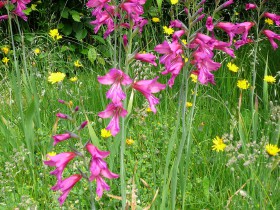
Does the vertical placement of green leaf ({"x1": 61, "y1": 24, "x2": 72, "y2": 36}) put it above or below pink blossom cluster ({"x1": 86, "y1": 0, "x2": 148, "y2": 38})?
below

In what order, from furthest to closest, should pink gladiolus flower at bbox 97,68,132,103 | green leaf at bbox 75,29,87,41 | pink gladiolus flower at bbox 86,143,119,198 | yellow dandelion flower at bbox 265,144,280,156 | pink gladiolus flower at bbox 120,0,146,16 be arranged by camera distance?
green leaf at bbox 75,29,87,41, yellow dandelion flower at bbox 265,144,280,156, pink gladiolus flower at bbox 120,0,146,16, pink gladiolus flower at bbox 97,68,132,103, pink gladiolus flower at bbox 86,143,119,198

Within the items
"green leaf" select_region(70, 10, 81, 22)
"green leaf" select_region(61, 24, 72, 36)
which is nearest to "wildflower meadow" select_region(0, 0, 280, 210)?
"green leaf" select_region(70, 10, 81, 22)

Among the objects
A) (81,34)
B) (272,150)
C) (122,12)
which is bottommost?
(81,34)

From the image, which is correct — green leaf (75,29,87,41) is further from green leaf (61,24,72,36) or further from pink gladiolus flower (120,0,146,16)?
pink gladiolus flower (120,0,146,16)

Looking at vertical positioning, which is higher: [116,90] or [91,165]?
[116,90]

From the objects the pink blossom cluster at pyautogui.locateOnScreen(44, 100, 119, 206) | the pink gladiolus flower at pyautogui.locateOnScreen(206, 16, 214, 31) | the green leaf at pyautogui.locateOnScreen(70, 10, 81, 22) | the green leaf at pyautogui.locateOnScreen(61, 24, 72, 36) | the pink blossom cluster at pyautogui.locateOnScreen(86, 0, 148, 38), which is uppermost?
the pink blossom cluster at pyautogui.locateOnScreen(86, 0, 148, 38)

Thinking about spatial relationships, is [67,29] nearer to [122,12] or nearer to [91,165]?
[122,12]

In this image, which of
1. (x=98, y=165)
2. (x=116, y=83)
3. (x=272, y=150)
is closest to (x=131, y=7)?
(x=116, y=83)

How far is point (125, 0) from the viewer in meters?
1.61

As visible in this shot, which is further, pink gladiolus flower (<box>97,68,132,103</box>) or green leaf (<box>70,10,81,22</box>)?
green leaf (<box>70,10,81,22</box>)

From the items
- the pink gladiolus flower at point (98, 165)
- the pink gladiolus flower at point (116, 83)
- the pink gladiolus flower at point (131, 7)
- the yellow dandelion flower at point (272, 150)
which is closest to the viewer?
the pink gladiolus flower at point (98, 165)

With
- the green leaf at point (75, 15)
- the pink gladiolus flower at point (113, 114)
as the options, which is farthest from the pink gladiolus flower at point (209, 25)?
the green leaf at point (75, 15)

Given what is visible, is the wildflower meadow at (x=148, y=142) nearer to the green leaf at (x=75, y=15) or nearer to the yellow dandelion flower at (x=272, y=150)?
the yellow dandelion flower at (x=272, y=150)

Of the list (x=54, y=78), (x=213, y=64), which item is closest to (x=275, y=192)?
(x=213, y=64)
